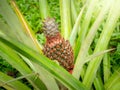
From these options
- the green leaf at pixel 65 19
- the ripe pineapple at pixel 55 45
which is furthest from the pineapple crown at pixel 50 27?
the green leaf at pixel 65 19

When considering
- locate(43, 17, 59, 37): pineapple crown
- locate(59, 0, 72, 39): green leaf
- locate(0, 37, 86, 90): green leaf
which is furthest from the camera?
locate(59, 0, 72, 39): green leaf

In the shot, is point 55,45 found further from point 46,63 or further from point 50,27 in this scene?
point 46,63

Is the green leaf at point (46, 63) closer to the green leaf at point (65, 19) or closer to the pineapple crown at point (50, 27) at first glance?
the pineapple crown at point (50, 27)

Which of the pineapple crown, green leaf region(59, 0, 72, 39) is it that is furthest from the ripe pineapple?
green leaf region(59, 0, 72, 39)

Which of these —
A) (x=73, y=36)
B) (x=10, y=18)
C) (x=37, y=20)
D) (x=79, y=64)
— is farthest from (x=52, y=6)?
(x=10, y=18)

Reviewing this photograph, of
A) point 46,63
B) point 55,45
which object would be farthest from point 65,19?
point 46,63

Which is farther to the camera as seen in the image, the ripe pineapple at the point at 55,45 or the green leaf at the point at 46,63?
the ripe pineapple at the point at 55,45

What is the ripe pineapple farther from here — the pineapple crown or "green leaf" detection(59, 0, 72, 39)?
"green leaf" detection(59, 0, 72, 39)

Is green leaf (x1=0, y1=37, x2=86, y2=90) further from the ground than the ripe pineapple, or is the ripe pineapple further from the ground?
green leaf (x1=0, y1=37, x2=86, y2=90)
